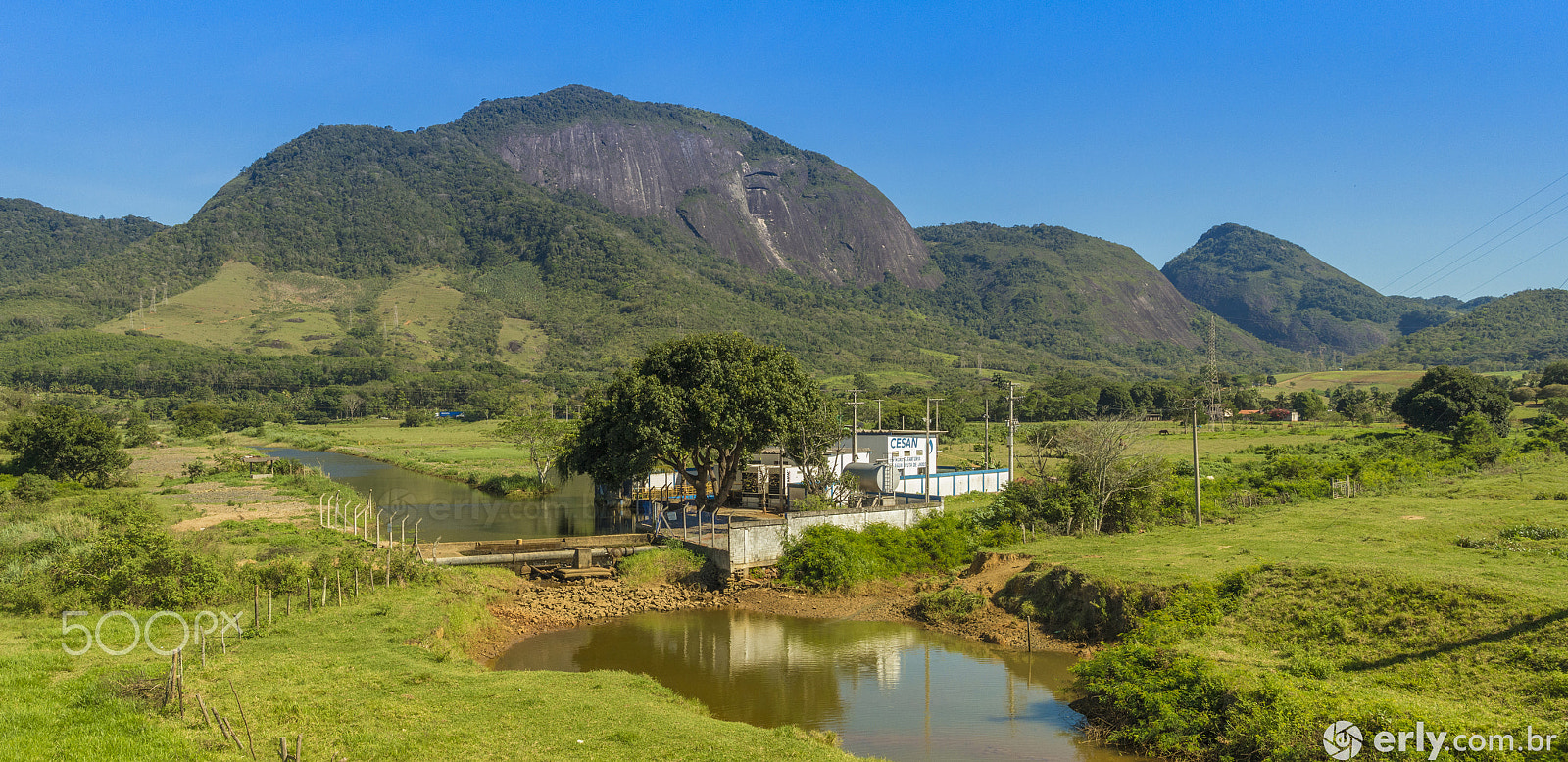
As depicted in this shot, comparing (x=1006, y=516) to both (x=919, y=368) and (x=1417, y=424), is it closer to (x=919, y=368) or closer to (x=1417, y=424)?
(x=1417, y=424)

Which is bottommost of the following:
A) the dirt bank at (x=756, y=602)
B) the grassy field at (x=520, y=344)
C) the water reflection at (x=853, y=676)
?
the water reflection at (x=853, y=676)

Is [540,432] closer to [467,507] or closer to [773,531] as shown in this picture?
[467,507]

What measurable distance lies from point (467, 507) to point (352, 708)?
34712mm

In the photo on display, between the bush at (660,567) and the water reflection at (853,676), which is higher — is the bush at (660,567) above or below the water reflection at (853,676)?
above

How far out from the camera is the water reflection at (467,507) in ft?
126

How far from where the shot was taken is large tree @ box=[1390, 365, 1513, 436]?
6384 cm

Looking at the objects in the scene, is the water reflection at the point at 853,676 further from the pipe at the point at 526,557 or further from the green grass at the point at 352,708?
the pipe at the point at 526,557

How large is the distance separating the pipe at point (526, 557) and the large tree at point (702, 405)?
4561mm

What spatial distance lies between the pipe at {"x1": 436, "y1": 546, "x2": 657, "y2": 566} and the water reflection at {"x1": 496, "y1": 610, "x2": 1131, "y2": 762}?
4.27 metres

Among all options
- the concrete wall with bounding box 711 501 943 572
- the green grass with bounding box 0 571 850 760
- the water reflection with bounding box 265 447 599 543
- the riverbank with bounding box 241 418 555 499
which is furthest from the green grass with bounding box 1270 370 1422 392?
the green grass with bounding box 0 571 850 760

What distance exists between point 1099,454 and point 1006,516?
174 inches

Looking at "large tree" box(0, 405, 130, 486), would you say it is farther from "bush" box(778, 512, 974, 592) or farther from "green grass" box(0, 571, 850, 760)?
"bush" box(778, 512, 974, 592)

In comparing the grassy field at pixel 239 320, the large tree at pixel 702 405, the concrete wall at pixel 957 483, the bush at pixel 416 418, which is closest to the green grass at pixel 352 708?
the large tree at pixel 702 405
